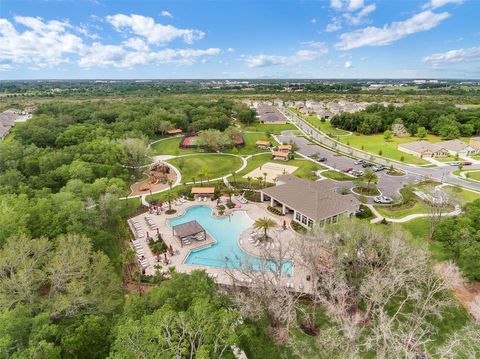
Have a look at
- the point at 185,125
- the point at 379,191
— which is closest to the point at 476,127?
the point at 379,191

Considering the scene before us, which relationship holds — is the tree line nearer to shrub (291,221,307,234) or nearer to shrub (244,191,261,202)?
shrub (244,191,261,202)

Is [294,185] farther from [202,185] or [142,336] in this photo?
[142,336]

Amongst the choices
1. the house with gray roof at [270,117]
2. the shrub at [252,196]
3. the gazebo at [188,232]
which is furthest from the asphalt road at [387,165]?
the gazebo at [188,232]

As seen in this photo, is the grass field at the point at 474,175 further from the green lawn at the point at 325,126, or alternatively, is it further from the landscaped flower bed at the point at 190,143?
the landscaped flower bed at the point at 190,143

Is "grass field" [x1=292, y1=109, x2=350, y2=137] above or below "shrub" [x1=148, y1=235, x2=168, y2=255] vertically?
below

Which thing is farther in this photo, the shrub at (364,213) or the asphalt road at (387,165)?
the asphalt road at (387,165)

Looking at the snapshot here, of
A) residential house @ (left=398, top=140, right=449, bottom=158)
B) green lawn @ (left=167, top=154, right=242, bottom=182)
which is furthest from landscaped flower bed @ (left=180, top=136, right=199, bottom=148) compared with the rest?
residential house @ (left=398, top=140, right=449, bottom=158)

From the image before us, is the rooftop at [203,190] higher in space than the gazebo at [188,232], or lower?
lower
